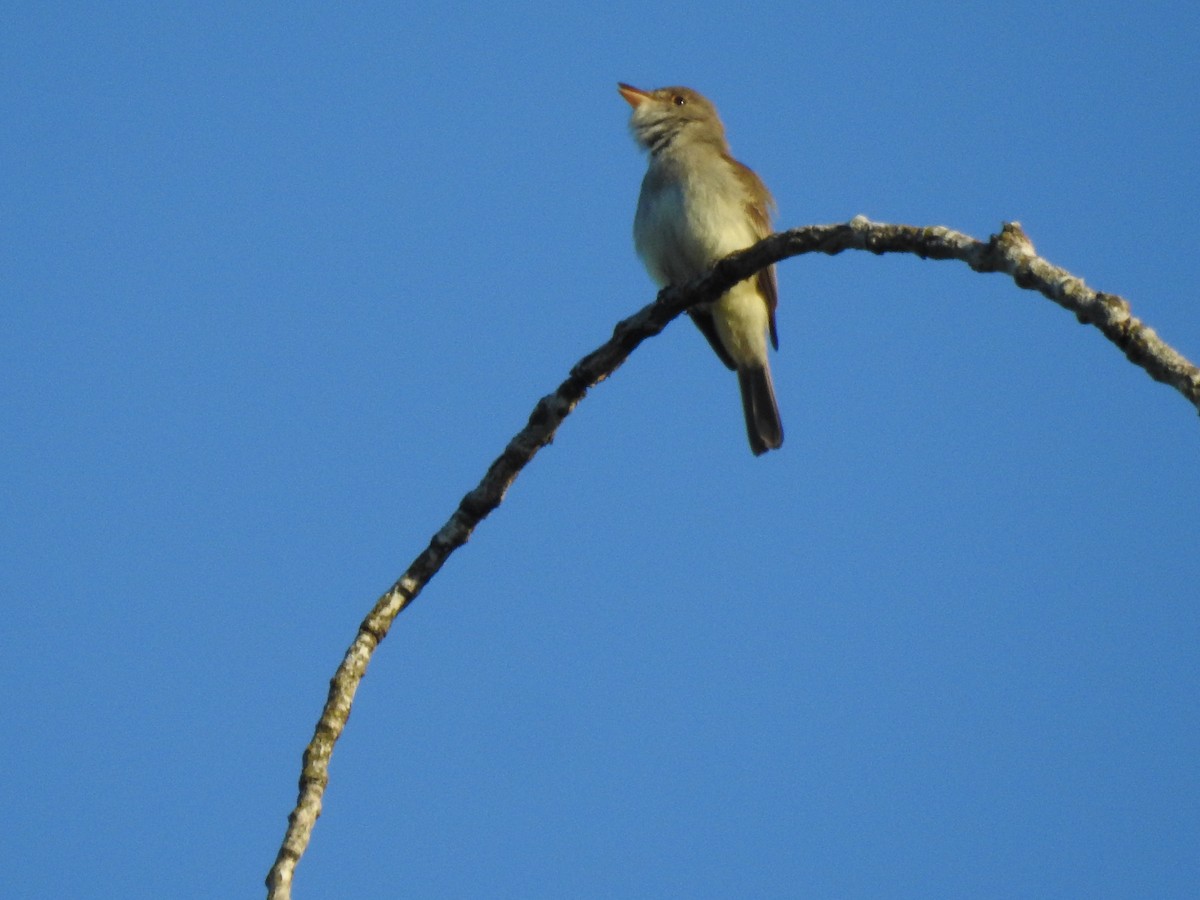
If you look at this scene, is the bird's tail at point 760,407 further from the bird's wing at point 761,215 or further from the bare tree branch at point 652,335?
the bare tree branch at point 652,335

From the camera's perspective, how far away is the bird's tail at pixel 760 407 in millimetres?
8766

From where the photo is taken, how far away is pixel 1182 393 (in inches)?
121

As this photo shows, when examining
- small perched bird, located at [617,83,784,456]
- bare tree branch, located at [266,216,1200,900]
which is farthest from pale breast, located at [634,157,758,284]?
bare tree branch, located at [266,216,1200,900]

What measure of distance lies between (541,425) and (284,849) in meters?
1.70

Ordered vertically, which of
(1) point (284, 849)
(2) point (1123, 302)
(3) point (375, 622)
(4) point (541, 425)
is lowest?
(1) point (284, 849)

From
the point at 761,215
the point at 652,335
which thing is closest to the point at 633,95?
the point at 761,215

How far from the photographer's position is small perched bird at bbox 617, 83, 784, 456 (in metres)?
8.09

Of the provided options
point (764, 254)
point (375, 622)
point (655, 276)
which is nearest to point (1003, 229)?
point (764, 254)

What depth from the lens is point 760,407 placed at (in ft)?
29.1

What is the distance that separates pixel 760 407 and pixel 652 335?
389 centimetres

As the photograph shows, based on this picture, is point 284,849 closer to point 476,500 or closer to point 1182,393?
point 476,500

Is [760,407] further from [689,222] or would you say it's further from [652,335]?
[652,335]

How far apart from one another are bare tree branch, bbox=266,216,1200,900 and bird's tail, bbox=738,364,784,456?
3688 mm

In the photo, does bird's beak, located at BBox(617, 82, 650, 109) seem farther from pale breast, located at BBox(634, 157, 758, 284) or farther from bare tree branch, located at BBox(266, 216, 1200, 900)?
bare tree branch, located at BBox(266, 216, 1200, 900)
